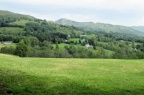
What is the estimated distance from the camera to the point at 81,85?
22.6 meters

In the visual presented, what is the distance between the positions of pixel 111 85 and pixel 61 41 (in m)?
167

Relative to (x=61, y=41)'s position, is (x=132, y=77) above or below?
above

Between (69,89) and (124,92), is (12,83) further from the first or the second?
(124,92)

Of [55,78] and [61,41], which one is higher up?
[55,78]

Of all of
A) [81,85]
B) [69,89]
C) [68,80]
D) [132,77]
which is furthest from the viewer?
[132,77]

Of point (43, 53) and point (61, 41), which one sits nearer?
point (43, 53)

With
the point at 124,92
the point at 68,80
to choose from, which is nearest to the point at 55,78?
the point at 68,80

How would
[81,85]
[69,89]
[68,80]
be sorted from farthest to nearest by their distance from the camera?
[68,80]
[81,85]
[69,89]

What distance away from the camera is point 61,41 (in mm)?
190250

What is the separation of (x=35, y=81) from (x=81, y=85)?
166 inches

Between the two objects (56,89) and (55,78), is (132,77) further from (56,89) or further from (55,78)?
(56,89)

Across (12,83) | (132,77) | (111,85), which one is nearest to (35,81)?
(12,83)

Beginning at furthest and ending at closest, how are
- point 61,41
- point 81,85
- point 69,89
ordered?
1. point 61,41
2. point 81,85
3. point 69,89

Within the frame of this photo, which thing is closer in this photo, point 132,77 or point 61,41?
point 132,77
